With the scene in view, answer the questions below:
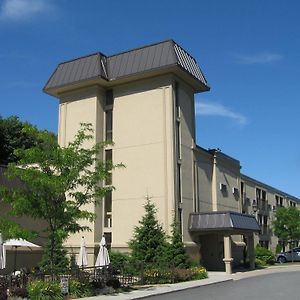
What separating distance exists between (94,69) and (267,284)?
18.5 meters

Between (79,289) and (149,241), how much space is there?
1044 cm

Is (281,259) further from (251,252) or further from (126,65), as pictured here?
(126,65)

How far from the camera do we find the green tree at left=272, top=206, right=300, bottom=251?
5150 centimetres

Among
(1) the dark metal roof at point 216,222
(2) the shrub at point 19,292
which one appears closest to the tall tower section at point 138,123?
(1) the dark metal roof at point 216,222

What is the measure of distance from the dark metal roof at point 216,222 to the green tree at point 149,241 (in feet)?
9.87

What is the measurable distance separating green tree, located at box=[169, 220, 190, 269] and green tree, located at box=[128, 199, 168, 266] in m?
0.46

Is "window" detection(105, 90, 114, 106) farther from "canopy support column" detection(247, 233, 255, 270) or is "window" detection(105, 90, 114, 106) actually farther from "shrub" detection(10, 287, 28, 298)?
"shrub" detection(10, 287, 28, 298)

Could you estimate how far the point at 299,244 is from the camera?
206ft

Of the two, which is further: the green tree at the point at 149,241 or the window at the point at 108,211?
the window at the point at 108,211

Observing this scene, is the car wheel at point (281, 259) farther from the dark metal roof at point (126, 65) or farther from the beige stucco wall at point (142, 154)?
the beige stucco wall at point (142, 154)

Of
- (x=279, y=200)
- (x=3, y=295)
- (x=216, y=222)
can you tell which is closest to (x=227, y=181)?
(x=216, y=222)

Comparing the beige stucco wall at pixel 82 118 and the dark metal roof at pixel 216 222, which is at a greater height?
the beige stucco wall at pixel 82 118

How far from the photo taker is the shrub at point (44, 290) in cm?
1675

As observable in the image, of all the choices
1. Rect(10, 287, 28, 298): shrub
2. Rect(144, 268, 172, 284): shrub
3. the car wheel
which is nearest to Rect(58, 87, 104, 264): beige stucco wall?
Rect(144, 268, 172, 284): shrub
